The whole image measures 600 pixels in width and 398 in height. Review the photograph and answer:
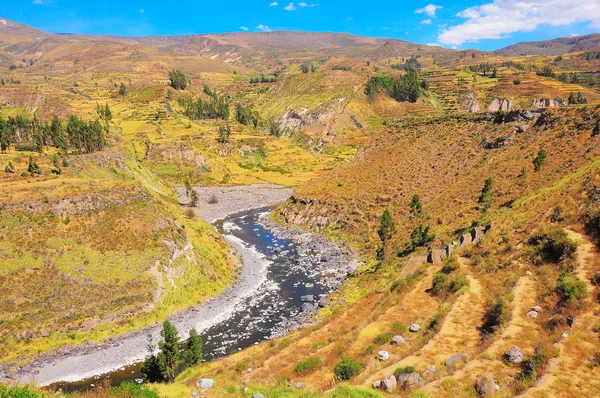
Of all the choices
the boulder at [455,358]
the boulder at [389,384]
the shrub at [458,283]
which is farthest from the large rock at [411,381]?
the shrub at [458,283]

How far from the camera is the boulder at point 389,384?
1780 cm

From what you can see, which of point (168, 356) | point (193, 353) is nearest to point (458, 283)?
point (193, 353)

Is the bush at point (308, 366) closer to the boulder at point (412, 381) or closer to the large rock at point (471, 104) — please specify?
the boulder at point (412, 381)

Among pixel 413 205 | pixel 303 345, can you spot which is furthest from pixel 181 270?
pixel 413 205

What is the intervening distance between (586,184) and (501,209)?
14757mm

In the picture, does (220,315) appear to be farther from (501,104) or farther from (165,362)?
(501,104)

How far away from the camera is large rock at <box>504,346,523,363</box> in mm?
17969

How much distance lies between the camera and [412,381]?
1792cm

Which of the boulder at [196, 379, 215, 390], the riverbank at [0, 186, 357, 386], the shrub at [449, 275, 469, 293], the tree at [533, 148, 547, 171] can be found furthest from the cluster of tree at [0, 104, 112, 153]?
the tree at [533, 148, 547, 171]

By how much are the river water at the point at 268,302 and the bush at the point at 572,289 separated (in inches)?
1064

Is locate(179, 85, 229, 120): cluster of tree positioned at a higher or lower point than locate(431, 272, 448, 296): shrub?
higher

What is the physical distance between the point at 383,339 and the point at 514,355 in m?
8.39

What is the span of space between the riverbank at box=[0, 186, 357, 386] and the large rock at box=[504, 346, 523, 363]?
1041 inches

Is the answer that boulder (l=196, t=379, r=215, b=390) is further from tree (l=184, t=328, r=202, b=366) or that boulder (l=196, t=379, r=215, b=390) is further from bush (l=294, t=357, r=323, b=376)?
Answer: tree (l=184, t=328, r=202, b=366)
